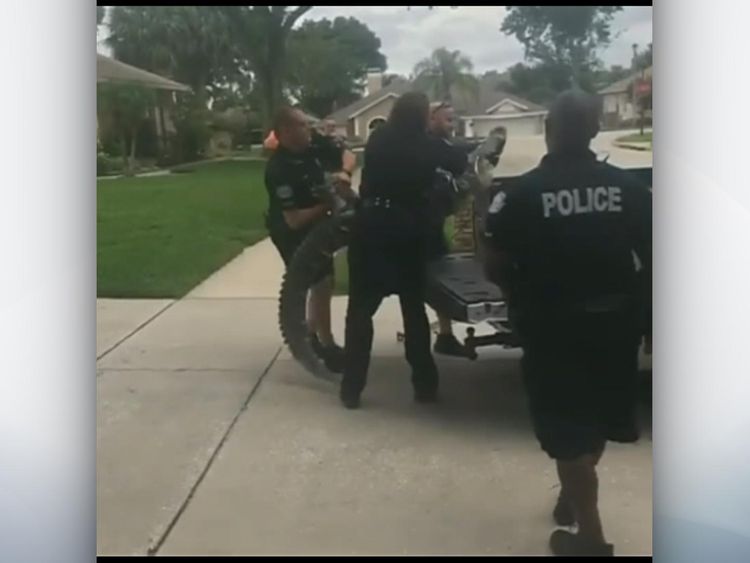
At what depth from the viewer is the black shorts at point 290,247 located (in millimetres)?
3574

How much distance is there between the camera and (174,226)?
11.9 feet

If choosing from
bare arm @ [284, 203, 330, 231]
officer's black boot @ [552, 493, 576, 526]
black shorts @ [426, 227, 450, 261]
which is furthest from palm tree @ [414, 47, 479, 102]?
officer's black boot @ [552, 493, 576, 526]

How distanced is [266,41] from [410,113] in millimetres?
584

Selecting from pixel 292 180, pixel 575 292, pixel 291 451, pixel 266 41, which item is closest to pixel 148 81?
pixel 266 41

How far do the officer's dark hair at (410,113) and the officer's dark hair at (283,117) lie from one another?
1.17 ft

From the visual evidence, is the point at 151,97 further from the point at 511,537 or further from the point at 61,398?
the point at 511,537

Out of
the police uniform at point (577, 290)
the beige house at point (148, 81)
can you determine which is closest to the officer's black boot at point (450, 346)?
the police uniform at point (577, 290)

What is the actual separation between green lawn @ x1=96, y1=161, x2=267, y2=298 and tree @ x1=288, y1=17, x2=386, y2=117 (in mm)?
326

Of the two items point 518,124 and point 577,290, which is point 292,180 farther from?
point 577,290

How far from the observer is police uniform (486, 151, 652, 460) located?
11.5 feet

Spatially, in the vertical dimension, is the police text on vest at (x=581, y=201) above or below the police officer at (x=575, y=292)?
above

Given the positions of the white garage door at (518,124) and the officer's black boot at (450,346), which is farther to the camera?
the officer's black boot at (450,346)

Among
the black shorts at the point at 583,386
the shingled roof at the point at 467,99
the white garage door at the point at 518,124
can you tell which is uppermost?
the shingled roof at the point at 467,99

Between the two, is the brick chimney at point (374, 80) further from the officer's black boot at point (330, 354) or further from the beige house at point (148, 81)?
the officer's black boot at point (330, 354)
